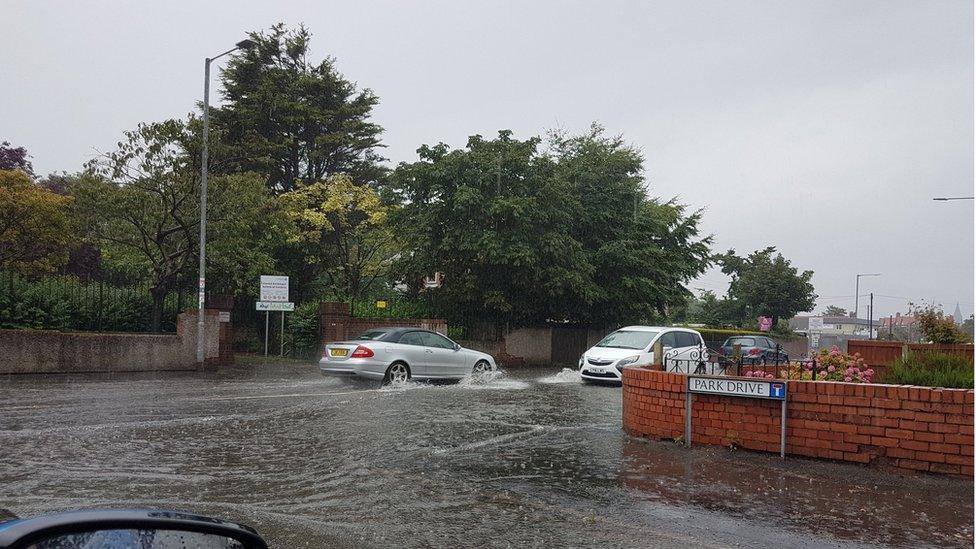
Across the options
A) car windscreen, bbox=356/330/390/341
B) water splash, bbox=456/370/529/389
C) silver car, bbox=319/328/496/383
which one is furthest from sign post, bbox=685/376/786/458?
car windscreen, bbox=356/330/390/341

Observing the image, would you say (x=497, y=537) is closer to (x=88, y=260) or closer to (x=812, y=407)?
(x=812, y=407)

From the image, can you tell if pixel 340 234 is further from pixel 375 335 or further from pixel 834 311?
pixel 834 311

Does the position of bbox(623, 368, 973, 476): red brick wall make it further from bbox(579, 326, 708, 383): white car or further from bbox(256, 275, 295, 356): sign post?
bbox(256, 275, 295, 356): sign post

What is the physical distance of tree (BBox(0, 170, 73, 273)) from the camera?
22125mm

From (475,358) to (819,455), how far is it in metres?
12.3

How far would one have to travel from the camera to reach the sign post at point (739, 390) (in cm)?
895

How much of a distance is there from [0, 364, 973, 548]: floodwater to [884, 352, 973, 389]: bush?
1020mm

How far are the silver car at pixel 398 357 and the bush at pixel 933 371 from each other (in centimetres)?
1089

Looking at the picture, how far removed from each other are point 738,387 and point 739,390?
0.03 meters

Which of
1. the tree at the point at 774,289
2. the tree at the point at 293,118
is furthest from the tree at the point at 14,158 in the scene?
the tree at the point at 774,289

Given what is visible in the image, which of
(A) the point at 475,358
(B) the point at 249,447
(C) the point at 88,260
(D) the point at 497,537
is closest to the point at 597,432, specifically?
(B) the point at 249,447

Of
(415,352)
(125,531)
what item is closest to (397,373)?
(415,352)

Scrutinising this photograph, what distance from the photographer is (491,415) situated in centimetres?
1290

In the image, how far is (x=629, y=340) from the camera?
69.8ft
